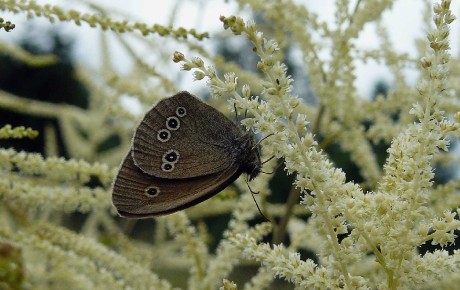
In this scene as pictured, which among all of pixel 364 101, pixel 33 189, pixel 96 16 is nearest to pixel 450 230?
pixel 96 16

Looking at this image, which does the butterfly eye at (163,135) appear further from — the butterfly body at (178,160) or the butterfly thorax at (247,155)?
the butterfly thorax at (247,155)

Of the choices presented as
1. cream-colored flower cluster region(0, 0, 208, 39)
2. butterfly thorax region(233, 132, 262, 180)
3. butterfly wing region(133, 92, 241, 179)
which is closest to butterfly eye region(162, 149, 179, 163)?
butterfly wing region(133, 92, 241, 179)

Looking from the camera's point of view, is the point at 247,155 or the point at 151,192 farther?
the point at 247,155

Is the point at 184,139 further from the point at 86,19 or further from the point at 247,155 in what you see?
the point at 86,19

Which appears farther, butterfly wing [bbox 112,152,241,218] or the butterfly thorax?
the butterfly thorax

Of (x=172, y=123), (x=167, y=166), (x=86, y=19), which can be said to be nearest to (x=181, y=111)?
(x=172, y=123)

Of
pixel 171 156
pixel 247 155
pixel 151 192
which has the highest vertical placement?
pixel 247 155

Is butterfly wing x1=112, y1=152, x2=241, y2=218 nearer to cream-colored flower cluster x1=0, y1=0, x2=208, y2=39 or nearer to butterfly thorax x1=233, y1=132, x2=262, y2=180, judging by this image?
butterfly thorax x1=233, y1=132, x2=262, y2=180
